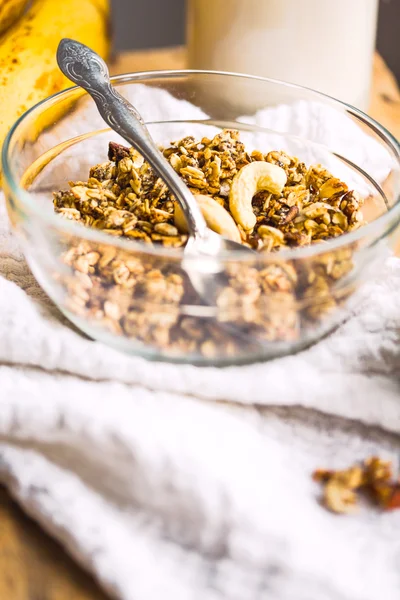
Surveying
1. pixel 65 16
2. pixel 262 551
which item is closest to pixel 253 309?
pixel 262 551

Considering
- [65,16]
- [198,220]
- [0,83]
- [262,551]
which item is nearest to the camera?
[262,551]

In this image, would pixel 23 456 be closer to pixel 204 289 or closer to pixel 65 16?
pixel 204 289

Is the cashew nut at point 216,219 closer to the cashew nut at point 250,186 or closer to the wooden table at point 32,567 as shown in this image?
the cashew nut at point 250,186

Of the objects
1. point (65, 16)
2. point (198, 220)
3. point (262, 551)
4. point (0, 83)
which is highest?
point (65, 16)

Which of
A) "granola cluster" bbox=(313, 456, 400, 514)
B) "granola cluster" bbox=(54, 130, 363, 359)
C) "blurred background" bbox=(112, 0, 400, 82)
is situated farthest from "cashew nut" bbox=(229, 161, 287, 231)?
"blurred background" bbox=(112, 0, 400, 82)

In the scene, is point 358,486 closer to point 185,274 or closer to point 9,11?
point 185,274

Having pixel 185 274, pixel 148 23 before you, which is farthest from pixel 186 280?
pixel 148 23

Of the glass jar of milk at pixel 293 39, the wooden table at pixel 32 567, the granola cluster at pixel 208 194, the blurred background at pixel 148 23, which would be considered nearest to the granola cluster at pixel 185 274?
the granola cluster at pixel 208 194
